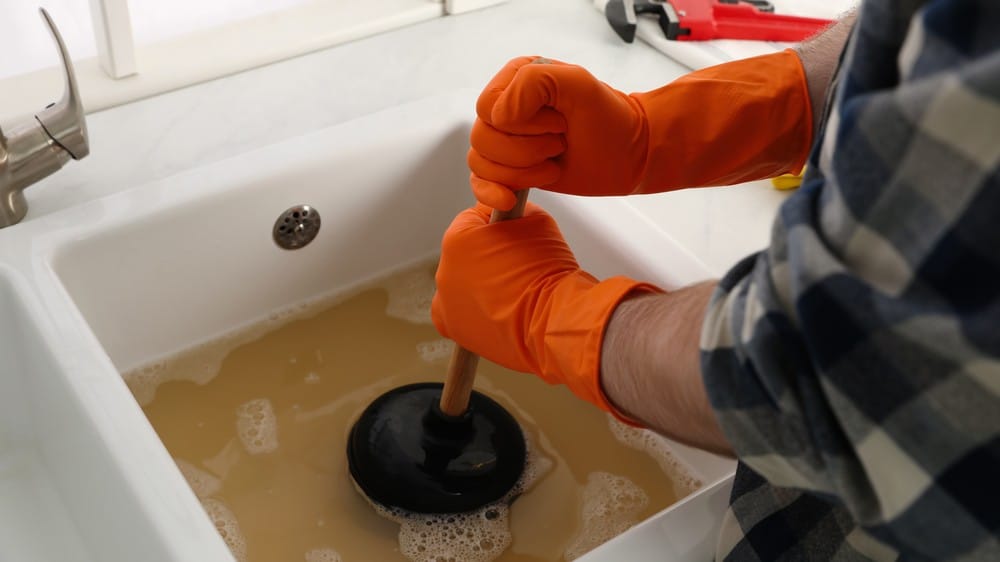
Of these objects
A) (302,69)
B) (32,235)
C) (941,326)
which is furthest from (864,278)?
(302,69)

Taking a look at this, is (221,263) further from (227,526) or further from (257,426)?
(227,526)

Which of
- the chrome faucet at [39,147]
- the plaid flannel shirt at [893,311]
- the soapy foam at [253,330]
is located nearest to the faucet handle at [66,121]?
the chrome faucet at [39,147]

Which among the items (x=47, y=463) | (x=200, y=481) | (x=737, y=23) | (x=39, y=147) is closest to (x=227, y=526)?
(x=200, y=481)

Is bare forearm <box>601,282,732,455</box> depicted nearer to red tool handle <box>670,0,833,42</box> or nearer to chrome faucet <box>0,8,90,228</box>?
chrome faucet <box>0,8,90,228</box>

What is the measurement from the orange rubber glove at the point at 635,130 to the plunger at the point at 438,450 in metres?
0.19

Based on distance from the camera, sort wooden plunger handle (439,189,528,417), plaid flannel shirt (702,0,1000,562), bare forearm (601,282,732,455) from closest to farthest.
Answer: plaid flannel shirt (702,0,1000,562) < bare forearm (601,282,732,455) < wooden plunger handle (439,189,528,417)

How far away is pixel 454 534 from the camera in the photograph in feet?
3.11

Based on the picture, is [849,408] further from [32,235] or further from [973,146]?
[32,235]

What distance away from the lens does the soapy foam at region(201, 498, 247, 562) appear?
3.00 feet

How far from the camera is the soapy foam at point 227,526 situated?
0.91 m

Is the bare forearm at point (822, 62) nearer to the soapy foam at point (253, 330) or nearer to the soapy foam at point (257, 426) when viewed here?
the soapy foam at point (253, 330)

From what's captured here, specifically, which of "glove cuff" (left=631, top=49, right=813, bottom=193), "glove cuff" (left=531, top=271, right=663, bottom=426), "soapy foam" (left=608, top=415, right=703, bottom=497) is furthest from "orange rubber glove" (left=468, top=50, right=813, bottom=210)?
"soapy foam" (left=608, top=415, right=703, bottom=497)

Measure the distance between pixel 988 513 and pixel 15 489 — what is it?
82cm

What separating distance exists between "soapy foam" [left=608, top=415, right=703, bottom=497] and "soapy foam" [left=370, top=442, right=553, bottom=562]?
16cm
